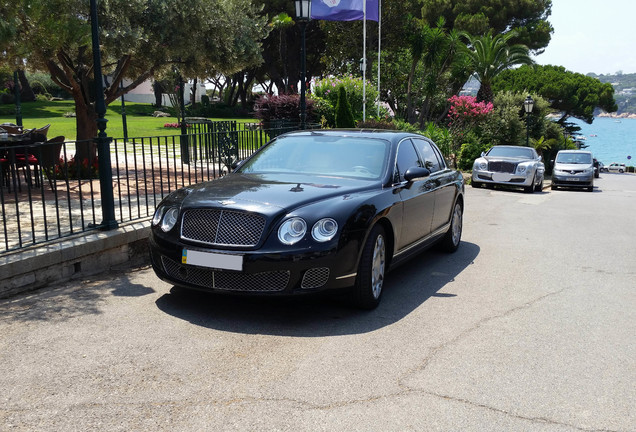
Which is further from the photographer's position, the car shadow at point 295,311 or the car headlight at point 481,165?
the car headlight at point 481,165

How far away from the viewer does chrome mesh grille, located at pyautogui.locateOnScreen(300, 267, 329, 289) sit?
491cm

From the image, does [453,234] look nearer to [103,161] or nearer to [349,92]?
[103,161]

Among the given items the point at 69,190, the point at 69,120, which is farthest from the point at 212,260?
the point at 69,120

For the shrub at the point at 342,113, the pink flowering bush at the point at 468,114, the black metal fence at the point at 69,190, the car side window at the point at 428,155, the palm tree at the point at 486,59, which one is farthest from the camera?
the palm tree at the point at 486,59

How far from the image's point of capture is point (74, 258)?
20.6 ft

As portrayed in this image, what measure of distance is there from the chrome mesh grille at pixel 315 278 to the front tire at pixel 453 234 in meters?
3.35

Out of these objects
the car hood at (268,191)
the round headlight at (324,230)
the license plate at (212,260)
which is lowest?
the license plate at (212,260)

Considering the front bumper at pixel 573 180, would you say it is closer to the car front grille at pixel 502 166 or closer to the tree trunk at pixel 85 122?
the car front grille at pixel 502 166

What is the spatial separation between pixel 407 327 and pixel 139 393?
7.40 ft

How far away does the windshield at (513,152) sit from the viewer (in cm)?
1981

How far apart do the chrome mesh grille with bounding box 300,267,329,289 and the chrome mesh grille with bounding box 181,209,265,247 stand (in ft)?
1.60

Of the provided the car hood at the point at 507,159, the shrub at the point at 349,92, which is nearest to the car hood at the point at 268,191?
the car hood at the point at 507,159

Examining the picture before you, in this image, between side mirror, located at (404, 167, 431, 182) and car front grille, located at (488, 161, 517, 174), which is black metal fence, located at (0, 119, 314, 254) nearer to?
side mirror, located at (404, 167, 431, 182)

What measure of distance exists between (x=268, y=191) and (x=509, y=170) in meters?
15.0
